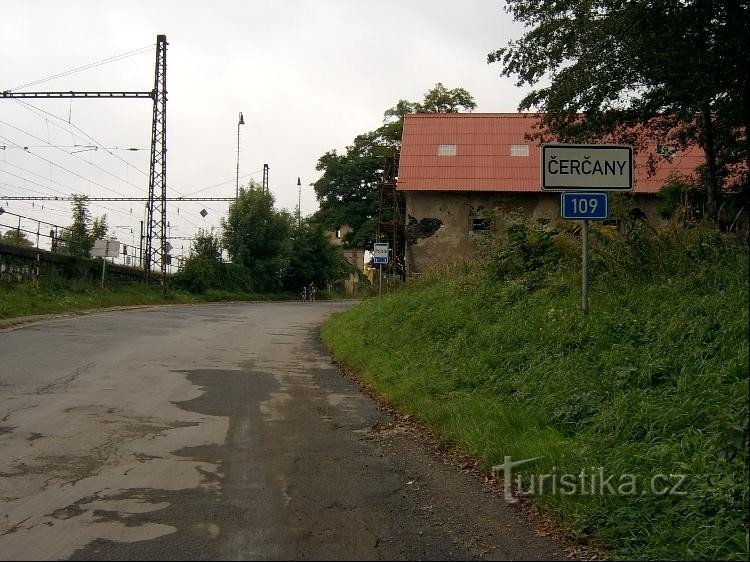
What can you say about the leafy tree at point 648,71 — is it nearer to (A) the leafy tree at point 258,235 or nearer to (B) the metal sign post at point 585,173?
(B) the metal sign post at point 585,173

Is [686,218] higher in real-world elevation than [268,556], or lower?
higher

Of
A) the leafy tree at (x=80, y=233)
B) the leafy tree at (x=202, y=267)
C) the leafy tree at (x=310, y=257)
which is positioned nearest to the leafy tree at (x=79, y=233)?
the leafy tree at (x=80, y=233)

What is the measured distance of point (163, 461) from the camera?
6719mm

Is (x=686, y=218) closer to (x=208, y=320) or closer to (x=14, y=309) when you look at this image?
(x=208, y=320)

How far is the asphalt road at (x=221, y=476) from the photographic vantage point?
181 inches

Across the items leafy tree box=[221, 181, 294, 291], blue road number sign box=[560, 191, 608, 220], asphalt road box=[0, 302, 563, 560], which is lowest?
asphalt road box=[0, 302, 563, 560]

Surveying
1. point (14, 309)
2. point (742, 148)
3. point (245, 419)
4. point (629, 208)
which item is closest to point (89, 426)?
point (245, 419)

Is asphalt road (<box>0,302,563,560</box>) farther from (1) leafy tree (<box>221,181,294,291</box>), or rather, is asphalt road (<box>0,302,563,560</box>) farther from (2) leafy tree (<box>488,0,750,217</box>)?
(1) leafy tree (<box>221,181,294,291</box>)

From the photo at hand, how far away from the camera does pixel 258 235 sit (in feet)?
171

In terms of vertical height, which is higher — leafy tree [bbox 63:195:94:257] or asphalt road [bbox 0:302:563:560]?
leafy tree [bbox 63:195:94:257]

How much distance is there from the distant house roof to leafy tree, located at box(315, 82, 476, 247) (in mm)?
17766

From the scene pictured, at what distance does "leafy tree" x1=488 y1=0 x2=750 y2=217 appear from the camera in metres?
11.7

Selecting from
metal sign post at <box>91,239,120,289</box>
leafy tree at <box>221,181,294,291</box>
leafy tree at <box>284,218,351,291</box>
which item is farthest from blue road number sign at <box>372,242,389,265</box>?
leafy tree at <box>284,218,351,291</box>

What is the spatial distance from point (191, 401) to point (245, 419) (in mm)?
1458
